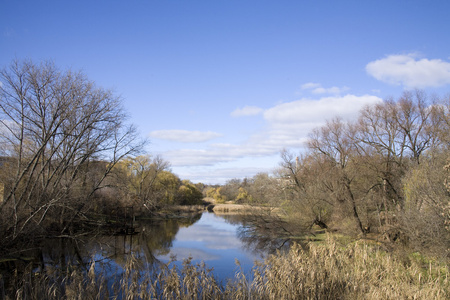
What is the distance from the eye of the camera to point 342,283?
7.45m

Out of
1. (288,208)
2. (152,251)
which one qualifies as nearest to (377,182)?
(288,208)

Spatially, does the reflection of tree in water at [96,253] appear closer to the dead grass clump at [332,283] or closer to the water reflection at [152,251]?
the water reflection at [152,251]

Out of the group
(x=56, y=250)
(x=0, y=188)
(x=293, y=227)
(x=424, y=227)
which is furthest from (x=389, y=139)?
(x=0, y=188)

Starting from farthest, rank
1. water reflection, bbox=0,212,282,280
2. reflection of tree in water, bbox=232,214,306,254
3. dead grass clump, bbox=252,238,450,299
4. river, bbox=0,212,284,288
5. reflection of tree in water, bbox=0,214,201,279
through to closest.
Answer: reflection of tree in water, bbox=232,214,306,254 < water reflection, bbox=0,212,282,280 < river, bbox=0,212,284,288 < reflection of tree in water, bbox=0,214,201,279 < dead grass clump, bbox=252,238,450,299

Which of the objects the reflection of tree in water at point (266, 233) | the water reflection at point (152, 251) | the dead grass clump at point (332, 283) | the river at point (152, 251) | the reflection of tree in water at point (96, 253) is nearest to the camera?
the dead grass clump at point (332, 283)

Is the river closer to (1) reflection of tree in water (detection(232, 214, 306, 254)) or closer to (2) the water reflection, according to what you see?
(2) the water reflection

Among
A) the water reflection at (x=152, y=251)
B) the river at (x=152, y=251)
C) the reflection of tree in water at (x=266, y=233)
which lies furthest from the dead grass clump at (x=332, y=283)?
the reflection of tree in water at (x=266, y=233)

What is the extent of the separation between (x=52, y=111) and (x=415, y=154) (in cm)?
2421

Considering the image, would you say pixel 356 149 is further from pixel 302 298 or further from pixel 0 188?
pixel 0 188

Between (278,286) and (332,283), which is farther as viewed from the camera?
(332,283)

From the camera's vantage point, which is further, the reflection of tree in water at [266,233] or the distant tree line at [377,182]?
the reflection of tree in water at [266,233]

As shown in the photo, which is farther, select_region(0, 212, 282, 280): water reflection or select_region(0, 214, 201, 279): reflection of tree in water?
select_region(0, 212, 282, 280): water reflection

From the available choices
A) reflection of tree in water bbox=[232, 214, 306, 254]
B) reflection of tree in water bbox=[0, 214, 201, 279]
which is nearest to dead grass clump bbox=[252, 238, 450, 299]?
reflection of tree in water bbox=[0, 214, 201, 279]

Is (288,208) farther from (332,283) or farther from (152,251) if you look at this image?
(332,283)
